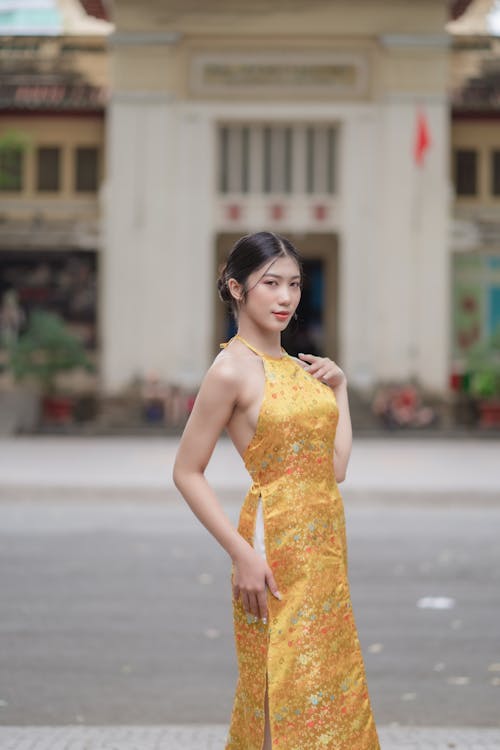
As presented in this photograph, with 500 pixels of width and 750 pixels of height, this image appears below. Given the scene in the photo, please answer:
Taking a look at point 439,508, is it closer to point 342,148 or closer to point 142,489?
point 142,489

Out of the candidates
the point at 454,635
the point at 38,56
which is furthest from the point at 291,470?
the point at 38,56

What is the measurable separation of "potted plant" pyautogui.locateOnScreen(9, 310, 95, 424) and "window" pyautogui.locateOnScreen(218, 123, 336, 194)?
15.1ft

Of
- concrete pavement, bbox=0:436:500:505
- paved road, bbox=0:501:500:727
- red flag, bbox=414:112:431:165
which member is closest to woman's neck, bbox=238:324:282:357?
paved road, bbox=0:501:500:727

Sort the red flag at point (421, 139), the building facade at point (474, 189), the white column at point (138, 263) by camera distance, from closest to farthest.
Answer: the red flag at point (421, 139), the white column at point (138, 263), the building facade at point (474, 189)

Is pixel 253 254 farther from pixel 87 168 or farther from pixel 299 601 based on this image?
pixel 87 168

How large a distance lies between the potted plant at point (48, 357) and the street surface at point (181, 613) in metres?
11.7

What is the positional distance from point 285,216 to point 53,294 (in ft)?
18.3

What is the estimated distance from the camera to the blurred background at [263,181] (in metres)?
28.0

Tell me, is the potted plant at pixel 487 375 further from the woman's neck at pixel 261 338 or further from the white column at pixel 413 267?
the woman's neck at pixel 261 338

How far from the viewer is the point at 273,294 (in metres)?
3.42

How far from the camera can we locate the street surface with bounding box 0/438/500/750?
568cm

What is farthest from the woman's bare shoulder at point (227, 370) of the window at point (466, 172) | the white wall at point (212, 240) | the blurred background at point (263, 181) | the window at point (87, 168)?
the window at point (466, 172)

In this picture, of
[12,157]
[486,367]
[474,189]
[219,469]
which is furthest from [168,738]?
[474,189]

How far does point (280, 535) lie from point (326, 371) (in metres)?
0.48
